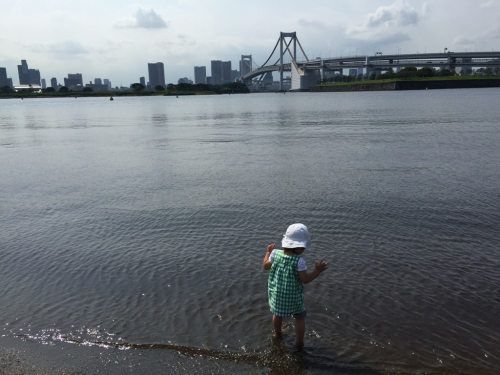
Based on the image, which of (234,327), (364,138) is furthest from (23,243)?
(364,138)

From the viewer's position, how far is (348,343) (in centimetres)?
433

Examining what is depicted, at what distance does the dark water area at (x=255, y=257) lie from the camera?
4.43 meters

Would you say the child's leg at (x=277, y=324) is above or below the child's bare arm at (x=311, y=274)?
below

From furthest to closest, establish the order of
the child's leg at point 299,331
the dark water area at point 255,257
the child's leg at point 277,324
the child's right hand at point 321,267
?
the dark water area at point 255,257, the child's leg at point 277,324, the child's leg at point 299,331, the child's right hand at point 321,267

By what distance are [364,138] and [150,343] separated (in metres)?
18.2

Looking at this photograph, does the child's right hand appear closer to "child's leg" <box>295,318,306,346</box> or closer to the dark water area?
"child's leg" <box>295,318,306,346</box>

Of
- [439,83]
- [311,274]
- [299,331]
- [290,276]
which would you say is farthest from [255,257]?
[439,83]

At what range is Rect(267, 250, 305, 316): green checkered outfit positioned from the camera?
4.00 meters

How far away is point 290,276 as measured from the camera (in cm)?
400

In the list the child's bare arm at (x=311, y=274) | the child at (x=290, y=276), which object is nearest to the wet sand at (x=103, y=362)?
the child at (x=290, y=276)

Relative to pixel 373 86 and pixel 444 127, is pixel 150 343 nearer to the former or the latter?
pixel 444 127

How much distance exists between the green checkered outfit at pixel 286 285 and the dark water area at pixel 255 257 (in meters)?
0.49

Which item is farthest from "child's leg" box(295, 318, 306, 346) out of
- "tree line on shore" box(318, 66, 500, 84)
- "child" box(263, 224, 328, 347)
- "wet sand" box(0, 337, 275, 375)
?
"tree line on shore" box(318, 66, 500, 84)

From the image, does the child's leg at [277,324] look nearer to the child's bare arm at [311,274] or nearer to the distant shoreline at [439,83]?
the child's bare arm at [311,274]
